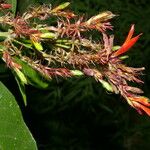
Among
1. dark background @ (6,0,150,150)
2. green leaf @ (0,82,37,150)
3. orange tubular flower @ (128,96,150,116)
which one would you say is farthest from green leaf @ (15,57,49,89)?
dark background @ (6,0,150,150)

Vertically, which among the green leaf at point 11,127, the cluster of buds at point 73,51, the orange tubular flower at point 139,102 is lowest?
the green leaf at point 11,127

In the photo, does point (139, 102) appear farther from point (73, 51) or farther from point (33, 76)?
point (33, 76)

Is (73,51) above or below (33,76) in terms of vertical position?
above

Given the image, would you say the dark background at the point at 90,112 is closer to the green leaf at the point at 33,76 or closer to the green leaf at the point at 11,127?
the green leaf at the point at 33,76

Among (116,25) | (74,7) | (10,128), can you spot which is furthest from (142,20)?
(10,128)

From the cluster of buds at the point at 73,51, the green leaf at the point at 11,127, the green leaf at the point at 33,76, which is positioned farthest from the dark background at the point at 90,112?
the cluster of buds at the point at 73,51

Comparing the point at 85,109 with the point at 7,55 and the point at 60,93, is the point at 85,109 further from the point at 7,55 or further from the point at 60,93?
the point at 7,55

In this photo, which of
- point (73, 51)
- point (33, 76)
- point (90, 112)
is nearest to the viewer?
point (73, 51)

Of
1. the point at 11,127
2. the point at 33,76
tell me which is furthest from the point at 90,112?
the point at 11,127
